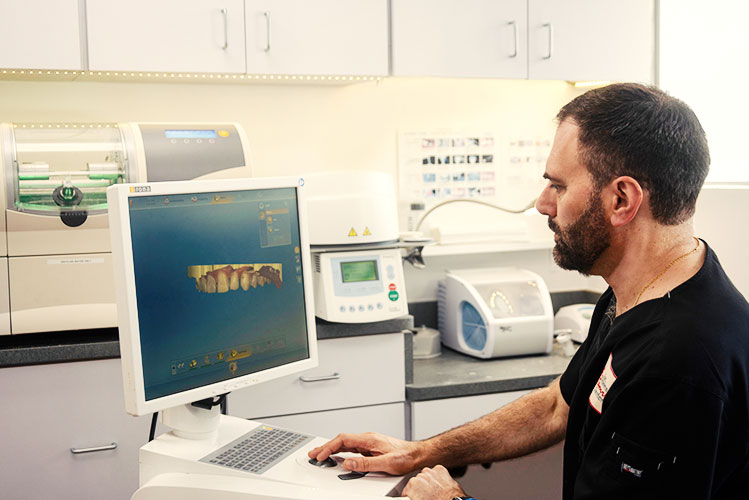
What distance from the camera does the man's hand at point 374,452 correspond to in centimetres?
131

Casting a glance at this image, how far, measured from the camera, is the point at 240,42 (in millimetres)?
2453

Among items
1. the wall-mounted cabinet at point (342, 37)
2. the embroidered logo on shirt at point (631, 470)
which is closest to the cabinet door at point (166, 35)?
the wall-mounted cabinet at point (342, 37)

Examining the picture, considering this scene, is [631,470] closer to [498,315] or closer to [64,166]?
[498,315]

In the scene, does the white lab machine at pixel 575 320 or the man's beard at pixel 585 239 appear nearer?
the man's beard at pixel 585 239

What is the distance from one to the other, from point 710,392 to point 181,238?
2.73ft

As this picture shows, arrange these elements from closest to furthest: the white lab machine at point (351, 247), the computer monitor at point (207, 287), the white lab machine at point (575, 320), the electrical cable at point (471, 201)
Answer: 1. the computer monitor at point (207, 287)
2. the white lab machine at point (351, 247)
3. the white lab machine at point (575, 320)
4. the electrical cable at point (471, 201)

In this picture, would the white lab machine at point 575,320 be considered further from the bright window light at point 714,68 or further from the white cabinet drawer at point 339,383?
the white cabinet drawer at point 339,383

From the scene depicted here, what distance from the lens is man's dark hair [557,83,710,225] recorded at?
1.29 metres

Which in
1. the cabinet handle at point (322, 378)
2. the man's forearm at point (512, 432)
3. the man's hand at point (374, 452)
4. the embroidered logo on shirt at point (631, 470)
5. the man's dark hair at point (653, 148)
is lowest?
the cabinet handle at point (322, 378)

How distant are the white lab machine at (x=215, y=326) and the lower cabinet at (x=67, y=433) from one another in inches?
32.3

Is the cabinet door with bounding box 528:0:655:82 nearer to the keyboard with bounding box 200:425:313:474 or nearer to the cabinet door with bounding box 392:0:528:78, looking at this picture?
the cabinet door with bounding box 392:0:528:78

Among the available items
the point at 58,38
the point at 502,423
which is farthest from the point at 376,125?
the point at 502,423

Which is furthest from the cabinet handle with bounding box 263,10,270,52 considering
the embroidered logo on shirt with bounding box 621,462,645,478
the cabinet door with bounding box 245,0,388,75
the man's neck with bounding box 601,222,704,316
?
the embroidered logo on shirt with bounding box 621,462,645,478

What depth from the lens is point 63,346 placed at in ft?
6.93
